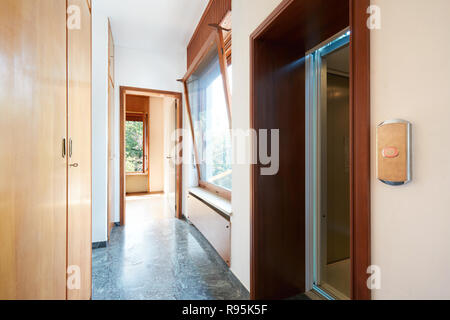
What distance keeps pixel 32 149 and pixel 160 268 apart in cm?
209

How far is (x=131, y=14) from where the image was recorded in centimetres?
309

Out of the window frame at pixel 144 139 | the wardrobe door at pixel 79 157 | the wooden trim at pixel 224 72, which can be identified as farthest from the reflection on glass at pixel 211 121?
the window frame at pixel 144 139

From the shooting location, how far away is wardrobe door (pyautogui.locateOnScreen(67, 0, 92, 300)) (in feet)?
3.86

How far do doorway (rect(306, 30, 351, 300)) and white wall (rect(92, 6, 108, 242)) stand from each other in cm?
267

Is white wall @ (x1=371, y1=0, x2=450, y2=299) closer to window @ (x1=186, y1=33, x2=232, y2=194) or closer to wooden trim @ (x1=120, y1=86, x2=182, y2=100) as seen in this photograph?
window @ (x1=186, y1=33, x2=232, y2=194)

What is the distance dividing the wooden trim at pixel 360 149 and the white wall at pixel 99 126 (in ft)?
10.1

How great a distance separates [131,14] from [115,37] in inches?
31.2

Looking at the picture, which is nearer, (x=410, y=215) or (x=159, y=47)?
(x=410, y=215)

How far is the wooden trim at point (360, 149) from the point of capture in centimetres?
86

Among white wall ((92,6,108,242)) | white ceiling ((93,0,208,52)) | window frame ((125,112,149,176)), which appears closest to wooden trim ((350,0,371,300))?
white ceiling ((93,0,208,52))

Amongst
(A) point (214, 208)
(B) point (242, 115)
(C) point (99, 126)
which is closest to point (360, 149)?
(B) point (242, 115)

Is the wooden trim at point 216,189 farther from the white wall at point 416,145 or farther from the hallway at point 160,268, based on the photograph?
the white wall at point 416,145
